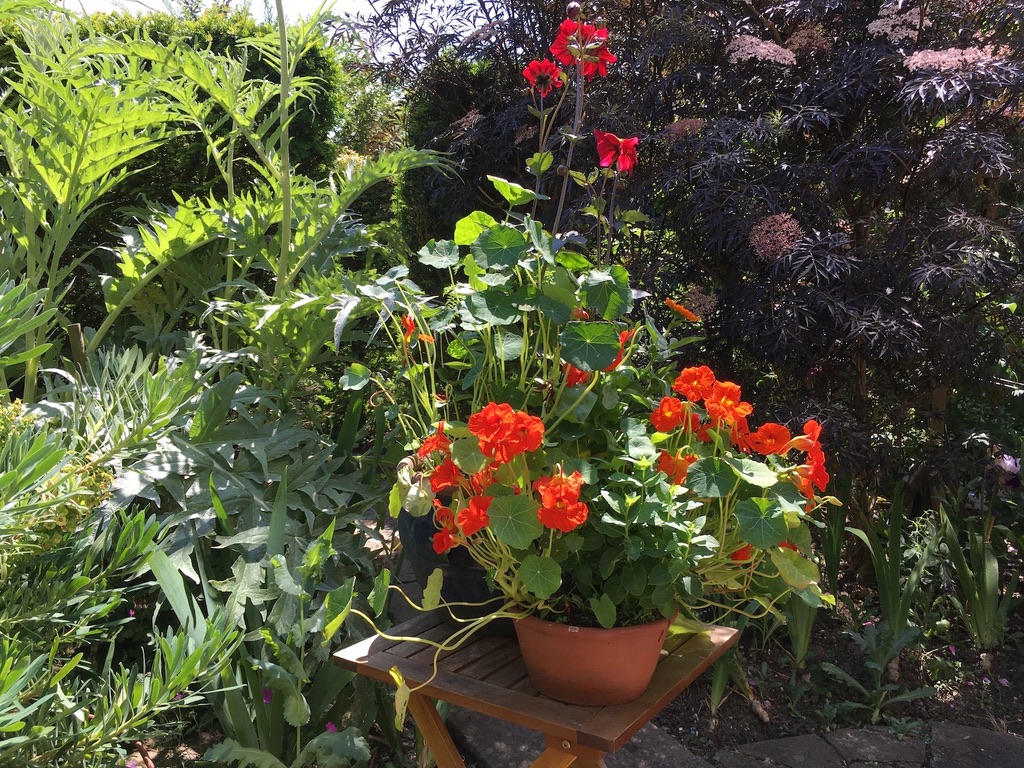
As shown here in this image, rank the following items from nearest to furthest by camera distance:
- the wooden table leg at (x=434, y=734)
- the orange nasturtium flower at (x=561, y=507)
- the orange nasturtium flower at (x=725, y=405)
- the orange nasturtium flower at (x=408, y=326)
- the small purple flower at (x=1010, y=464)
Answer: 1. the orange nasturtium flower at (x=561, y=507)
2. the orange nasturtium flower at (x=725, y=405)
3. the wooden table leg at (x=434, y=734)
4. the orange nasturtium flower at (x=408, y=326)
5. the small purple flower at (x=1010, y=464)

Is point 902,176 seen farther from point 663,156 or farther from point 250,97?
point 250,97

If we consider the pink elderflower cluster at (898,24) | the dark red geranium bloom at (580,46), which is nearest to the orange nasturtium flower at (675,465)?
the dark red geranium bloom at (580,46)

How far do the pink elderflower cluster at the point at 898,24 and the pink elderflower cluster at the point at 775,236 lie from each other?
60 cm

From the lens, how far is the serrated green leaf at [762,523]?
1.03m

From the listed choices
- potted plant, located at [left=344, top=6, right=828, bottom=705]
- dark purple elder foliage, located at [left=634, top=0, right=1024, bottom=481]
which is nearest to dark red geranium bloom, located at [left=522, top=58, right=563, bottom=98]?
potted plant, located at [left=344, top=6, right=828, bottom=705]

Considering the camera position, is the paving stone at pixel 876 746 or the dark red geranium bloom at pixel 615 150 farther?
the paving stone at pixel 876 746

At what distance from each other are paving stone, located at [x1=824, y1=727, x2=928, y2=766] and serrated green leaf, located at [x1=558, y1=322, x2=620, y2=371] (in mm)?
1354

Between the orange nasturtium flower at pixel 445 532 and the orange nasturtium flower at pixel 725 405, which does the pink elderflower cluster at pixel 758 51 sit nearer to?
the orange nasturtium flower at pixel 725 405

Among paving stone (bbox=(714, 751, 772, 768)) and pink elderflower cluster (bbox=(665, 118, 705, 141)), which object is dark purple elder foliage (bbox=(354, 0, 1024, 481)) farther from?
paving stone (bbox=(714, 751, 772, 768))

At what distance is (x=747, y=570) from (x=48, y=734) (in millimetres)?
967

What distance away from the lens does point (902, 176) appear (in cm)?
237

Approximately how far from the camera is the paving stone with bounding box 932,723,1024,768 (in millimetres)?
1877

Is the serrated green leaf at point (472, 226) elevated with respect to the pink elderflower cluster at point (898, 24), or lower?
lower

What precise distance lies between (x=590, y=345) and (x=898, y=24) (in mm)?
1687
